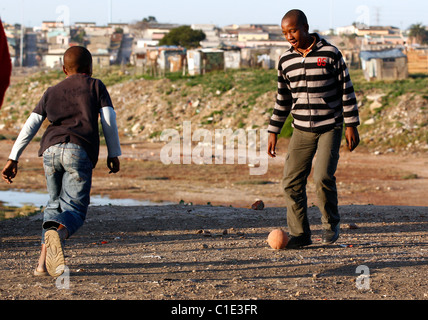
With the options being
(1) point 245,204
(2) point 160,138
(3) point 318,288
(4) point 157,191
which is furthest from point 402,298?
(2) point 160,138

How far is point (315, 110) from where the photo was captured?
5441 mm

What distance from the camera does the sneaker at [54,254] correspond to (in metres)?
4.34

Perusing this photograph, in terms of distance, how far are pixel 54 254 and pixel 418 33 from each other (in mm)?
88160

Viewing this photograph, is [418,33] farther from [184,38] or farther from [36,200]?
[36,200]

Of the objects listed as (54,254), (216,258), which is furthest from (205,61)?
(54,254)

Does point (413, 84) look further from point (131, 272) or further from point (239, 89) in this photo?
point (131, 272)

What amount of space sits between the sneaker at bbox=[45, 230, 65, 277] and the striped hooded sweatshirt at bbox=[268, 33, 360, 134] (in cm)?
220

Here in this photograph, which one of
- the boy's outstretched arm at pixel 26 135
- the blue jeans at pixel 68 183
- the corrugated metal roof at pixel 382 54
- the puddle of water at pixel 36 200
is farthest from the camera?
the corrugated metal roof at pixel 382 54

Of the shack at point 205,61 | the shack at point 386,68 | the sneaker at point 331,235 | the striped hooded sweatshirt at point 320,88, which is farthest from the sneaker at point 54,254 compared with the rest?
the shack at point 205,61

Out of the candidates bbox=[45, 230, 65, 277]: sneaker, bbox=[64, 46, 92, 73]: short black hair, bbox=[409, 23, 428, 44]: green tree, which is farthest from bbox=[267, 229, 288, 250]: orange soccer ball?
bbox=[409, 23, 428, 44]: green tree

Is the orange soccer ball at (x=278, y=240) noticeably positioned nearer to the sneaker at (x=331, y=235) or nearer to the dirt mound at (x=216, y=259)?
the dirt mound at (x=216, y=259)

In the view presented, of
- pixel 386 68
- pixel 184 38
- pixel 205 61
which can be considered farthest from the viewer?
pixel 184 38

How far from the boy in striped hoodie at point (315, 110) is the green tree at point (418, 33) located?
84202 millimetres

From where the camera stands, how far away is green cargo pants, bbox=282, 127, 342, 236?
17.9ft
